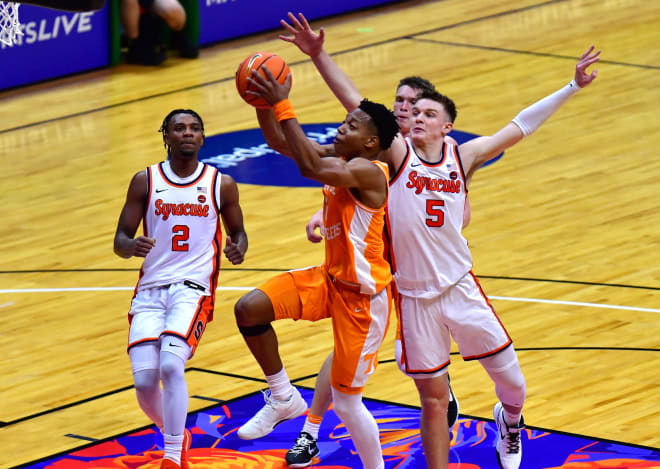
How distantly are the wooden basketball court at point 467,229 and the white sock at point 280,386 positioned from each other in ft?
3.01

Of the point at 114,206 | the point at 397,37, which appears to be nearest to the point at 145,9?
the point at 397,37

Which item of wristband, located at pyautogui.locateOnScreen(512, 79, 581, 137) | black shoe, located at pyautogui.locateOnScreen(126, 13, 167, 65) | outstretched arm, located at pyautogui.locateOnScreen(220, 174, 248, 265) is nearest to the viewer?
wristband, located at pyautogui.locateOnScreen(512, 79, 581, 137)

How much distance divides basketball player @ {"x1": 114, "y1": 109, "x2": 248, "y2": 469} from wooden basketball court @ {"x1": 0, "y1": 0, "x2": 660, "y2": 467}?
0.89 metres

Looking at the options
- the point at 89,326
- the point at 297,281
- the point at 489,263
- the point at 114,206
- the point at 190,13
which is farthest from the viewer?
the point at 190,13

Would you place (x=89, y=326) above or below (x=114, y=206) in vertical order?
below

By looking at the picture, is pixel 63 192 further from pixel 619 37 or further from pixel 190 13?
pixel 619 37

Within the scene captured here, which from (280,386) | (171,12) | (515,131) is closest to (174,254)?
(280,386)

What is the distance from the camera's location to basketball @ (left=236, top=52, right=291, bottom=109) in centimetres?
574

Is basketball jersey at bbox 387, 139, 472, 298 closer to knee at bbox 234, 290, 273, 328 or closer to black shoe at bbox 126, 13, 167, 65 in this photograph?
knee at bbox 234, 290, 273, 328

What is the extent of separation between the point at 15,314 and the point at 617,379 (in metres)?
3.97

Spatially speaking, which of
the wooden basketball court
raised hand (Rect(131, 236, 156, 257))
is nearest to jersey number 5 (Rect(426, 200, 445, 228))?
raised hand (Rect(131, 236, 156, 257))

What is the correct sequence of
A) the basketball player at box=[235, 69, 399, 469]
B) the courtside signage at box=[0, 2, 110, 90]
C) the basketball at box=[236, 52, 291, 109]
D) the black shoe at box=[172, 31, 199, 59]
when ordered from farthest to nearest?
the black shoe at box=[172, 31, 199, 59], the courtside signage at box=[0, 2, 110, 90], the basketball at box=[236, 52, 291, 109], the basketball player at box=[235, 69, 399, 469]

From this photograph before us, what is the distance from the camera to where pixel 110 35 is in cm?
1516

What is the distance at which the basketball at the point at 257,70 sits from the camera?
5.74 metres
